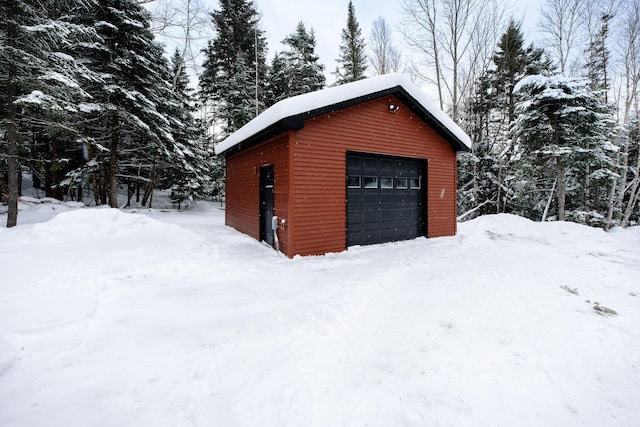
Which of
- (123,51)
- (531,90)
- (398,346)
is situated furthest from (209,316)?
(531,90)

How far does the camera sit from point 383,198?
8.12 metres

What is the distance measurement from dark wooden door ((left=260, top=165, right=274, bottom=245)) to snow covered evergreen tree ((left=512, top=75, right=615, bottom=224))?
1104cm

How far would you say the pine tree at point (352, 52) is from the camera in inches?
837

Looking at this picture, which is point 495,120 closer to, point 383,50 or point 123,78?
point 383,50

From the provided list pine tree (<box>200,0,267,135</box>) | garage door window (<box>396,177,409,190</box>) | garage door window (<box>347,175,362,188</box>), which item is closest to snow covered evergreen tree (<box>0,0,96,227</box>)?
garage door window (<box>347,175,362,188</box>)

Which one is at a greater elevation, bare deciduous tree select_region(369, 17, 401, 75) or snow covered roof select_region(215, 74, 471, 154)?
bare deciduous tree select_region(369, 17, 401, 75)

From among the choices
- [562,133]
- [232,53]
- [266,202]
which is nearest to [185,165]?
[232,53]

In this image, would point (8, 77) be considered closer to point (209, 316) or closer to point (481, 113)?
point (209, 316)

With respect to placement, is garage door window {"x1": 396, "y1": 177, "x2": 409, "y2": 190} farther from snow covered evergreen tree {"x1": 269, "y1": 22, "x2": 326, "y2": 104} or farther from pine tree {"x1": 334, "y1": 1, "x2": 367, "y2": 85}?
pine tree {"x1": 334, "y1": 1, "x2": 367, "y2": 85}

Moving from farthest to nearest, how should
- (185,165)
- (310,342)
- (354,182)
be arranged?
(185,165) → (354,182) → (310,342)

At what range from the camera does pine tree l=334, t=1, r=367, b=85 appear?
69.8ft

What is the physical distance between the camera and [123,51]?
1162cm

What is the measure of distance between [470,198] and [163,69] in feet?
59.1

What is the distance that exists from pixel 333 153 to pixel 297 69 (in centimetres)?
1685
